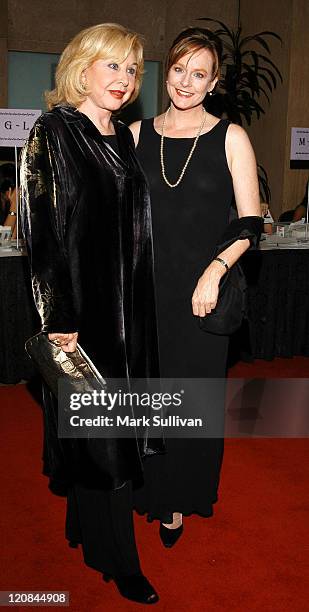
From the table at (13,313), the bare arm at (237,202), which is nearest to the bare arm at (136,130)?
the bare arm at (237,202)

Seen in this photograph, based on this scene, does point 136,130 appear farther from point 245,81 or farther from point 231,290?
point 245,81

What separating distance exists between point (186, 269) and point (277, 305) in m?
2.53

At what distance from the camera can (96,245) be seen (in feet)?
6.30

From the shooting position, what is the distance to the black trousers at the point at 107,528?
2.09 m

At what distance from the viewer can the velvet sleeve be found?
6.04 ft

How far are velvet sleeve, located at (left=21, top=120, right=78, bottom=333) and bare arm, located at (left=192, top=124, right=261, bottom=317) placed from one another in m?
0.48

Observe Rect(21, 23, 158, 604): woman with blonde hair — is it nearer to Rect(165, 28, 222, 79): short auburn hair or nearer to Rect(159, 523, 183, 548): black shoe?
Rect(165, 28, 222, 79): short auburn hair

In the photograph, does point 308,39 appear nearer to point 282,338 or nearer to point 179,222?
point 282,338

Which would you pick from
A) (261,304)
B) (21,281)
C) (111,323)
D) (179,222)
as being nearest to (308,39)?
(261,304)

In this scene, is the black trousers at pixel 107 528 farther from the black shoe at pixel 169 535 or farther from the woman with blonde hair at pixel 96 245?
the black shoe at pixel 169 535

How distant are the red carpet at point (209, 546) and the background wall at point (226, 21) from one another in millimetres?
4523

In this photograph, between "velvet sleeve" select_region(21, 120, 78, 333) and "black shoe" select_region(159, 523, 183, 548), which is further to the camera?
"black shoe" select_region(159, 523, 183, 548)

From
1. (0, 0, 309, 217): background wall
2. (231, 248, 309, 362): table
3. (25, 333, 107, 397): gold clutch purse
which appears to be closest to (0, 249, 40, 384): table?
(231, 248, 309, 362): table

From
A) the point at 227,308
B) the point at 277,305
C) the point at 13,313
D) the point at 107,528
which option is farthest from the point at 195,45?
the point at 277,305
